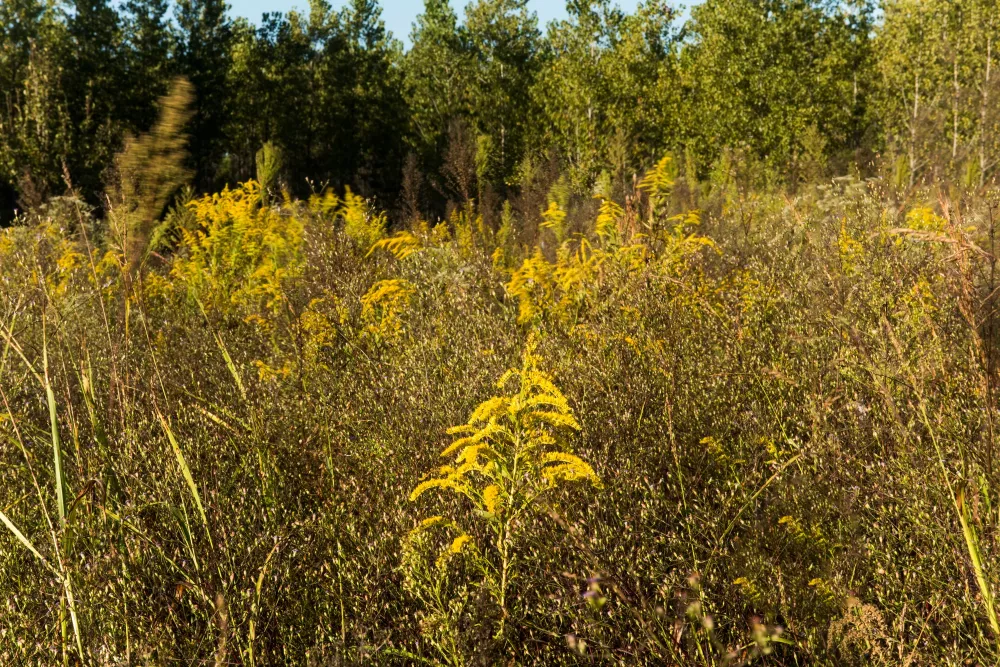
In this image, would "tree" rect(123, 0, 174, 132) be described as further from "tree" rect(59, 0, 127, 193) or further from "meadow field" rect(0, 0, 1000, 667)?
"meadow field" rect(0, 0, 1000, 667)

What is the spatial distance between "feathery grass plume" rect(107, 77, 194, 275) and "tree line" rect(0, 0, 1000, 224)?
36.9 ft

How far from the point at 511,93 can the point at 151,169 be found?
82.3 feet

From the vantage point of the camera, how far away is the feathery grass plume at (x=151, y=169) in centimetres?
214

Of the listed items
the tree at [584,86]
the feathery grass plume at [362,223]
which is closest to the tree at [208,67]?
the tree at [584,86]

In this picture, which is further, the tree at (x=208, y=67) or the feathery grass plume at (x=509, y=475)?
the tree at (x=208, y=67)

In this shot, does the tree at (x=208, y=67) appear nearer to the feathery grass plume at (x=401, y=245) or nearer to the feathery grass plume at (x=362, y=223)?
the feathery grass plume at (x=362, y=223)

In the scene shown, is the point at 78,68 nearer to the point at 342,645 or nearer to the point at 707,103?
the point at 707,103

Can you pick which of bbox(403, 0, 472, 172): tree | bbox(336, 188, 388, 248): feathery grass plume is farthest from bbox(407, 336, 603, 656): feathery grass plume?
bbox(403, 0, 472, 172): tree

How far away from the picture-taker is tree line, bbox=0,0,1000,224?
1711 centimetres

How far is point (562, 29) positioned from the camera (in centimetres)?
2181

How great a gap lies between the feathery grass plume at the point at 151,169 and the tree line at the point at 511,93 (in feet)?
36.9

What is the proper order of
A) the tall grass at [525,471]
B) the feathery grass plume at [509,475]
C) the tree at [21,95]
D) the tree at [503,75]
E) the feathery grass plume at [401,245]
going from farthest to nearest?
the tree at [503,75] → the tree at [21,95] → the feathery grass plume at [401,245] → the feathery grass plume at [509,475] → the tall grass at [525,471]

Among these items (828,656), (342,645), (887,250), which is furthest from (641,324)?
(342,645)

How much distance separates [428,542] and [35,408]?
1.87 metres
